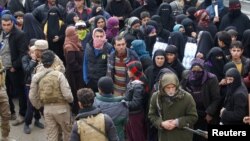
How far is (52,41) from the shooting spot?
11414 millimetres

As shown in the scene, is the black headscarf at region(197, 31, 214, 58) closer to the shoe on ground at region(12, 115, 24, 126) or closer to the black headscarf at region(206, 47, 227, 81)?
the black headscarf at region(206, 47, 227, 81)

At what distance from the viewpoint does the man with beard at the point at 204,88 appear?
8.05 m

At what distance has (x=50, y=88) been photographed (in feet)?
25.9

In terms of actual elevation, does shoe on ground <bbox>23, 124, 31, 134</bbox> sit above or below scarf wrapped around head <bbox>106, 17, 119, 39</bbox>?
below

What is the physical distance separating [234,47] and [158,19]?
2.87 metres

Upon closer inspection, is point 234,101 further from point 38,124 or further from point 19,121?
point 19,121

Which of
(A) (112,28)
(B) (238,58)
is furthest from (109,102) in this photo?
(A) (112,28)

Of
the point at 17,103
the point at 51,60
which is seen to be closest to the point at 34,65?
the point at 51,60

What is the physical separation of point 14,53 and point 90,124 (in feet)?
13.2

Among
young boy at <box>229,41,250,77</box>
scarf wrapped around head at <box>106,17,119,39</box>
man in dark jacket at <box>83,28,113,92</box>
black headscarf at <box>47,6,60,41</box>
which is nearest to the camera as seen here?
young boy at <box>229,41,250,77</box>

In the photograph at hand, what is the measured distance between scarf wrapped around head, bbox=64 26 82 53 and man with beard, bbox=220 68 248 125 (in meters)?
3.16

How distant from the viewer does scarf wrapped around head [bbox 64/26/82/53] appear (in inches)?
381

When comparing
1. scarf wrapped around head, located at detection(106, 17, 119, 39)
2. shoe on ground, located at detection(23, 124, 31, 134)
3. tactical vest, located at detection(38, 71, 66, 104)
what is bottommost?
shoe on ground, located at detection(23, 124, 31, 134)

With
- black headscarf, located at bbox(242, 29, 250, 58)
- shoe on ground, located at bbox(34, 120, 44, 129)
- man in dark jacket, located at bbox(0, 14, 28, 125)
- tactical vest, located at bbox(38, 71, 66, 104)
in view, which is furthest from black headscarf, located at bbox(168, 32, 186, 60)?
tactical vest, located at bbox(38, 71, 66, 104)
